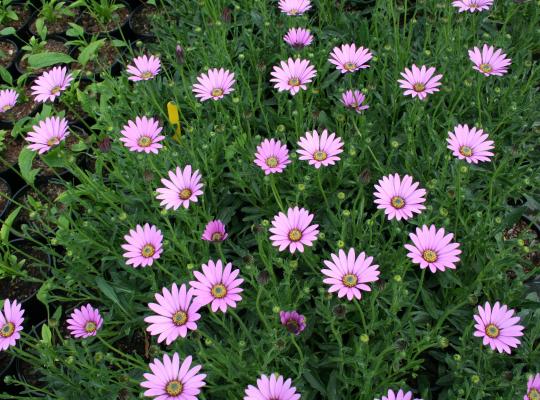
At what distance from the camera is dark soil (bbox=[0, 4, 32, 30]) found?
4289mm

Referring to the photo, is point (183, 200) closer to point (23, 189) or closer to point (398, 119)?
point (398, 119)

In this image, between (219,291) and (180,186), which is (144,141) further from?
(219,291)

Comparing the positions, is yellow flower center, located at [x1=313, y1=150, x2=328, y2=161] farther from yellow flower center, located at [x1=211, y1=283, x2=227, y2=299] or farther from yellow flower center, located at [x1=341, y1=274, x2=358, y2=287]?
yellow flower center, located at [x1=211, y1=283, x2=227, y2=299]

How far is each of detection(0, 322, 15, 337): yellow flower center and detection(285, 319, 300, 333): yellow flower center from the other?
1.02 meters

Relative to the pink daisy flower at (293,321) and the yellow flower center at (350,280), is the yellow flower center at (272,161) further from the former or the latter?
the pink daisy flower at (293,321)

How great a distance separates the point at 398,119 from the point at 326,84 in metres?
0.43

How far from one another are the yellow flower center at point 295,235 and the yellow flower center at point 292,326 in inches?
13.8

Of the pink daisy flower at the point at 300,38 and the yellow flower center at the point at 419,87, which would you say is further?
the pink daisy flower at the point at 300,38

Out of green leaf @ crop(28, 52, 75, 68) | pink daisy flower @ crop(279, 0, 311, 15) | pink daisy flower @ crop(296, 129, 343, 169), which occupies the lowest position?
pink daisy flower @ crop(296, 129, 343, 169)

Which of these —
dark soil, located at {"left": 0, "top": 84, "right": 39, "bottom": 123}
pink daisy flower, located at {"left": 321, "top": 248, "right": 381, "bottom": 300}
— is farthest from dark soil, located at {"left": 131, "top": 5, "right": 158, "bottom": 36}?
pink daisy flower, located at {"left": 321, "top": 248, "right": 381, "bottom": 300}

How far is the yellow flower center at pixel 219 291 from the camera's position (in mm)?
1726

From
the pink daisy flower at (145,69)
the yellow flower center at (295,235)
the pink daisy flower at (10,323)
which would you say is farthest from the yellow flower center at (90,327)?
the pink daisy flower at (145,69)

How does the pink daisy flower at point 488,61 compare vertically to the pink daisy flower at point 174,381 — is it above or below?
above

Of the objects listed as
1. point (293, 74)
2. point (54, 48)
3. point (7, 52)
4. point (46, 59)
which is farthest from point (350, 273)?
point (7, 52)
